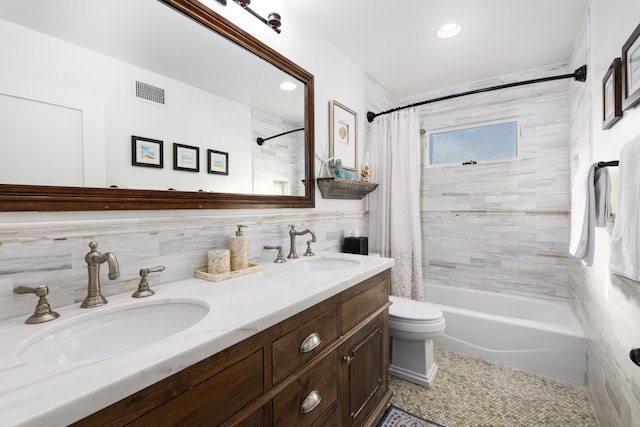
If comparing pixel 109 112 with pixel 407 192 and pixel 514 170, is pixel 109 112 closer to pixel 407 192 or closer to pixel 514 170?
pixel 407 192

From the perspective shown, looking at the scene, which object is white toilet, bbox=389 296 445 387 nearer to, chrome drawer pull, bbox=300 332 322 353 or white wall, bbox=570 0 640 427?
white wall, bbox=570 0 640 427

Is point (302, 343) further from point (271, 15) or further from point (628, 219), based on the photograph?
point (271, 15)

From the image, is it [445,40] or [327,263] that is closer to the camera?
[327,263]

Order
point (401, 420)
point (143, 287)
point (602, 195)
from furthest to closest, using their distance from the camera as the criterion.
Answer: point (401, 420) < point (602, 195) < point (143, 287)

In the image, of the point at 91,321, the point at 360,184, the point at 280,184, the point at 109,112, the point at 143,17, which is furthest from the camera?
the point at 360,184

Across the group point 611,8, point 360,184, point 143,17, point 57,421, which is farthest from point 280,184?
point 611,8

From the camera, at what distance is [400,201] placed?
8.63 ft

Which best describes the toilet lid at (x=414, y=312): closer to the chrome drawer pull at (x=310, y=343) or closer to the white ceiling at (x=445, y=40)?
the chrome drawer pull at (x=310, y=343)

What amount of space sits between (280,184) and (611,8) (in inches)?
72.3

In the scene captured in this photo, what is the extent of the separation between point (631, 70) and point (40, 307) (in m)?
2.14

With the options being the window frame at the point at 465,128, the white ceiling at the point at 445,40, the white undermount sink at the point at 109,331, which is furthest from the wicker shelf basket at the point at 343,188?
the white undermount sink at the point at 109,331

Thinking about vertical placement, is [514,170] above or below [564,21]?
below

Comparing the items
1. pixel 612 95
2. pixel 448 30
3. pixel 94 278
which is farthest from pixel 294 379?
pixel 448 30

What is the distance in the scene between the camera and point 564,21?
193 cm
